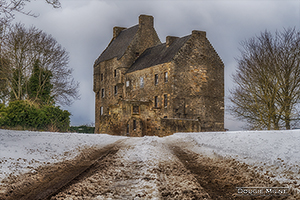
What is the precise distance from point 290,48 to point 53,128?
22.0 meters

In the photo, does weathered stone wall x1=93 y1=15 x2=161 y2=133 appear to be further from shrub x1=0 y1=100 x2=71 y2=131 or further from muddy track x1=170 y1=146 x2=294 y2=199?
muddy track x1=170 y1=146 x2=294 y2=199

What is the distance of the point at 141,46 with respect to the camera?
153 ft

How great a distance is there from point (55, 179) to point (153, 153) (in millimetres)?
3705

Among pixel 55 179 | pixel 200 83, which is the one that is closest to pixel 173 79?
pixel 200 83

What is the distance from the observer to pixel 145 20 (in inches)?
1848

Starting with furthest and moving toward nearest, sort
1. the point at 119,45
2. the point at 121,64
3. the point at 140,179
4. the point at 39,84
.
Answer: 1. the point at 119,45
2. the point at 121,64
3. the point at 39,84
4. the point at 140,179

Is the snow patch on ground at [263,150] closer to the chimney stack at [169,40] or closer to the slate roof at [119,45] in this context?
the chimney stack at [169,40]

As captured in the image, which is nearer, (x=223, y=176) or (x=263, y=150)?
(x=223, y=176)

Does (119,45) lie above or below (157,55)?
above

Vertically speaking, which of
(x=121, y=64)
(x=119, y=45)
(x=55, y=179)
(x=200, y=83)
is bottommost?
(x=55, y=179)

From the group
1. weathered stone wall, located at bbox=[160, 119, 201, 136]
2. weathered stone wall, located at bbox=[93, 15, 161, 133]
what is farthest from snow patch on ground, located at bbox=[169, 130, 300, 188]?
weathered stone wall, located at bbox=[93, 15, 161, 133]

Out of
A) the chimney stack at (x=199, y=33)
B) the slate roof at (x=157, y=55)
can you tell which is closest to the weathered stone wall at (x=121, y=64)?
the slate roof at (x=157, y=55)

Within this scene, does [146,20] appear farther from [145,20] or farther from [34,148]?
[34,148]

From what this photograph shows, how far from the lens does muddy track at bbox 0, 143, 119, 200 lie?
7.90m
